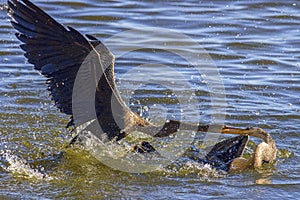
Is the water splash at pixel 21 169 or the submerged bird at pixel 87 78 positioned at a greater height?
the submerged bird at pixel 87 78

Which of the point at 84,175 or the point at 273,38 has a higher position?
the point at 273,38

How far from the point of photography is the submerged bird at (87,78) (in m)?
6.77

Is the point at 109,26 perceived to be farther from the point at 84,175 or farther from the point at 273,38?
the point at 84,175

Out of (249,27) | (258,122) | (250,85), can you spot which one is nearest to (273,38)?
(249,27)

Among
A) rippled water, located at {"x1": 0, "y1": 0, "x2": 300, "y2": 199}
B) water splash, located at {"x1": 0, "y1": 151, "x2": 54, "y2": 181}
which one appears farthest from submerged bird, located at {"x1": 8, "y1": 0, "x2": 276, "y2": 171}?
water splash, located at {"x1": 0, "y1": 151, "x2": 54, "y2": 181}

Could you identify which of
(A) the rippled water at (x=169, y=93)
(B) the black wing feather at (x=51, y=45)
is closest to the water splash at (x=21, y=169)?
(A) the rippled water at (x=169, y=93)

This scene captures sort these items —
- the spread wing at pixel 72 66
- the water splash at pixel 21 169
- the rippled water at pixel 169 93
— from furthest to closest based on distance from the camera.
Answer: the water splash at pixel 21 169
the rippled water at pixel 169 93
the spread wing at pixel 72 66

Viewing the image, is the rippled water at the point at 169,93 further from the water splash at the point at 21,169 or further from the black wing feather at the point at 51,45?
the black wing feather at the point at 51,45

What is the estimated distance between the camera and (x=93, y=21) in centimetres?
1266

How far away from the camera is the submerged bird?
22.2ft

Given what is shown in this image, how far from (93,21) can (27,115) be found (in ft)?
14.3

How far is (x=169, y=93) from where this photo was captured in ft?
31.7

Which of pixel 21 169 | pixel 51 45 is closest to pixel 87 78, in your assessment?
pixel 51 45

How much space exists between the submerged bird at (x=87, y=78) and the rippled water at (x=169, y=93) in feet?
0.98
